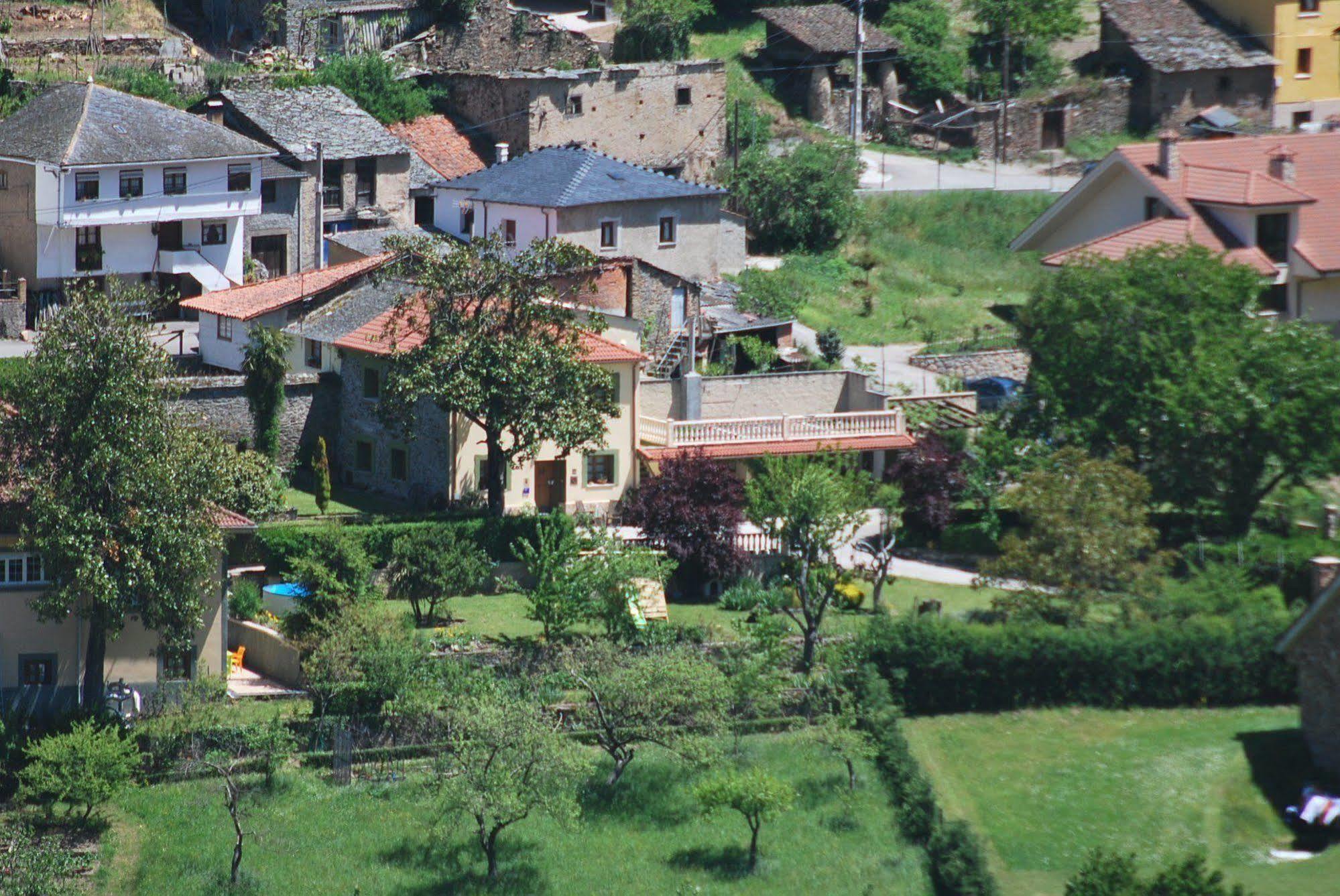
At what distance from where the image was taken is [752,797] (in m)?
44.7

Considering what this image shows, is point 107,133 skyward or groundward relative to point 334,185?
skyward

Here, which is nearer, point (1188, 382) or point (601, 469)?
point (1188, 382)

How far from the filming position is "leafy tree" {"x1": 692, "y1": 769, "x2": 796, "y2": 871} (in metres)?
44.7

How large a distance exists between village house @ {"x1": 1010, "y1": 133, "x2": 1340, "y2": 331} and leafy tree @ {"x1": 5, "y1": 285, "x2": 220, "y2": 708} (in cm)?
2870

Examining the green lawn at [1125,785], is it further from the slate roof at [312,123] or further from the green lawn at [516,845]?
the slate roof at [312,123]

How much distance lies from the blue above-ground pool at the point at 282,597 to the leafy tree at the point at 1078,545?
16.7m

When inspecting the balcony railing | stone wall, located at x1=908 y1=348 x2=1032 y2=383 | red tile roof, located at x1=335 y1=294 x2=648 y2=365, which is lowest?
the balcony railing

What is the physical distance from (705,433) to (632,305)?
7.18m

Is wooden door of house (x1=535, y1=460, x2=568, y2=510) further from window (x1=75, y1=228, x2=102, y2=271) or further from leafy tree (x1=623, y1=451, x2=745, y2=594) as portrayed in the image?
window (x1=75, y1=228, x2=102, y2=271)

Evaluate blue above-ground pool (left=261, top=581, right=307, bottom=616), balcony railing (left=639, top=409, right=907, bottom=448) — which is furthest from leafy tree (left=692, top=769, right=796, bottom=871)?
balcony railing (left=639, top=409, right=907, bottom=448)

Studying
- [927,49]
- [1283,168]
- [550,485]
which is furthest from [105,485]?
[927,49]

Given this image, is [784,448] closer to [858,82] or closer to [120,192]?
[120,192]

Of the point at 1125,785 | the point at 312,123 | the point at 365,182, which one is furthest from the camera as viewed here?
the point at 312,123

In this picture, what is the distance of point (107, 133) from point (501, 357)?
19.0 m
